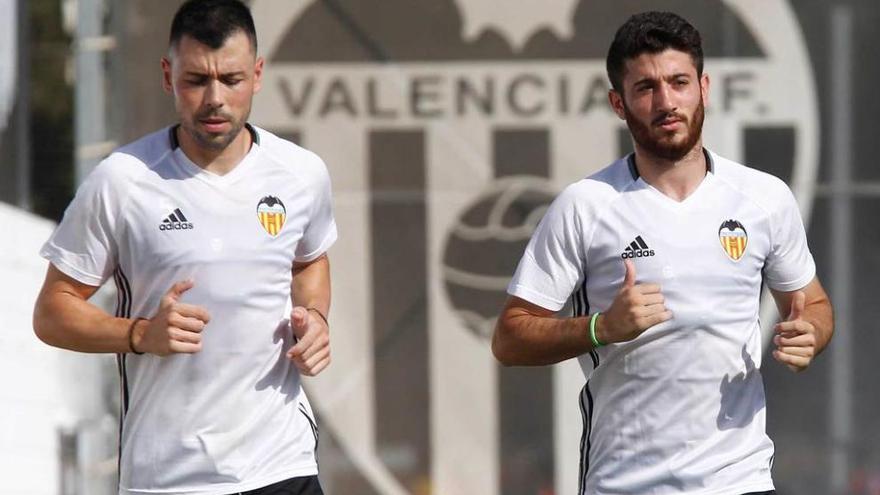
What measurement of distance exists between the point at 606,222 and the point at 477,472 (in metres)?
3.31

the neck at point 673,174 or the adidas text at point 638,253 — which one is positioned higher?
the neck at point 673,174

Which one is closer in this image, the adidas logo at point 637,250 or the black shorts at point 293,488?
the adidas logo at point 637,250

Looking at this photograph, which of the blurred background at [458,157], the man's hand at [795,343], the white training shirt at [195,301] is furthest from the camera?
the blurred background at [458,157]

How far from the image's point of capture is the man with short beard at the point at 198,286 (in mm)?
3832

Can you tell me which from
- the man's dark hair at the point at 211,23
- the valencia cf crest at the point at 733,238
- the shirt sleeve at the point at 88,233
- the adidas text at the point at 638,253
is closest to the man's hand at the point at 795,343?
the valencia cf crest at the point at 733,238

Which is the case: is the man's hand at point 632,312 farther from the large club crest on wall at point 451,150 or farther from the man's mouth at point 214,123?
the large club crest on wall at point 451,150

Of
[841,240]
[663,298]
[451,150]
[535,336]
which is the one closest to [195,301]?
[535,336]

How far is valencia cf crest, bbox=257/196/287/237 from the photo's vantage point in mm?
3934

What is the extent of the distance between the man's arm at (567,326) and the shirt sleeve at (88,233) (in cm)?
90

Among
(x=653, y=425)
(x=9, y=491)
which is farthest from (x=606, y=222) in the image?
(x=9, y=491)

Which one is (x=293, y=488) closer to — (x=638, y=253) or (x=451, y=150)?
(x=638, y=253)

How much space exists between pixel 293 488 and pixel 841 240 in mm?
3681

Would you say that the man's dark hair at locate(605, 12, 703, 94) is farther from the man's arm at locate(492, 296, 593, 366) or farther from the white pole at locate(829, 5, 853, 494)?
the white pole at locate(829, 5, 853, 494)

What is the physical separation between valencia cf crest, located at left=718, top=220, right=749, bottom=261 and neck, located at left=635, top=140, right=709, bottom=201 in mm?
119
